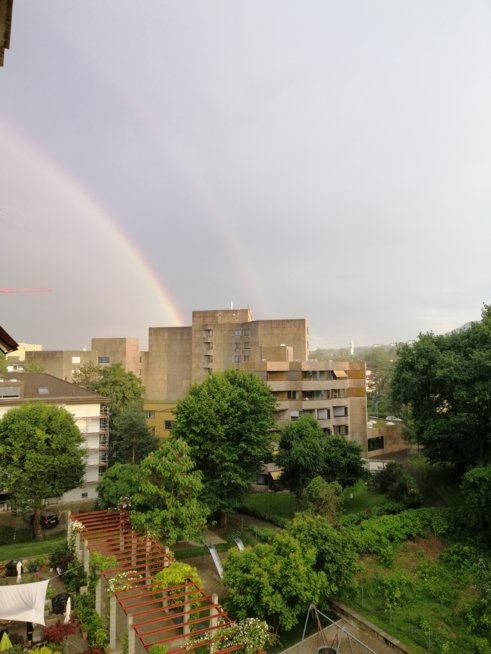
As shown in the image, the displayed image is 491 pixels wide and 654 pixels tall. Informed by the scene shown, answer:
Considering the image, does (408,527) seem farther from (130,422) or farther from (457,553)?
(130,422)

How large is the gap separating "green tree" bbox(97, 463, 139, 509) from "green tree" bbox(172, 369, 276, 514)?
4.15 meters

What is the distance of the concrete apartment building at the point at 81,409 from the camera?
37.6 metres

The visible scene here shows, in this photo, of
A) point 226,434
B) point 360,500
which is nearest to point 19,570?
point 226,434

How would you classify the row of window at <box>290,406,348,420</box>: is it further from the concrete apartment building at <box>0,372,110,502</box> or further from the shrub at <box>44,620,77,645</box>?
the shrub at <box>44,620,77,645</box>

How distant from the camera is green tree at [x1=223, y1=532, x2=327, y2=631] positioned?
17.1m

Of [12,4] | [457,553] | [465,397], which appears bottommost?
[457,553]

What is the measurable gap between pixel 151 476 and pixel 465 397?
17.6 meters

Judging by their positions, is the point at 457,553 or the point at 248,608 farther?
the point at 457,553

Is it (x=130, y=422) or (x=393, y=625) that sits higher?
(x=130, y=422)

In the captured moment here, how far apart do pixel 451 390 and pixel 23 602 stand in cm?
2475

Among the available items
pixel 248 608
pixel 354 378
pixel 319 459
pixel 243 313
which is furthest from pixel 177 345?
pixel 248 608

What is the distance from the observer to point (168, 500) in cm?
2195

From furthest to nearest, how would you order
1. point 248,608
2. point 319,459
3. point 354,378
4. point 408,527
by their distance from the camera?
point 354,378
point 319,459
point 408,527
point 248,608

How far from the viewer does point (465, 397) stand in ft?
84.8
